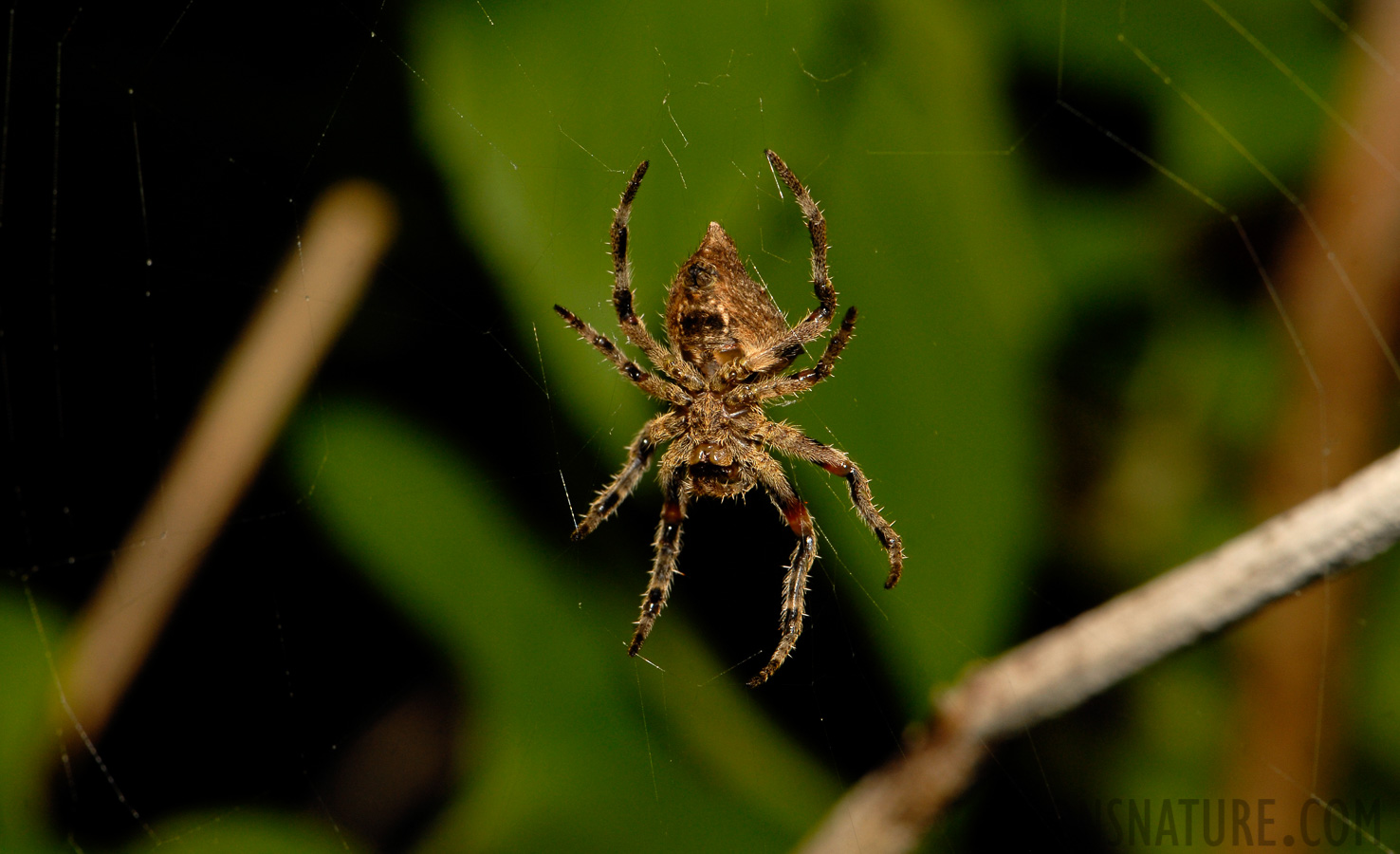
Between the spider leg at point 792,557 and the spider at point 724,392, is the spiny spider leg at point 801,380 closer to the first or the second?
the spider at point 724,392

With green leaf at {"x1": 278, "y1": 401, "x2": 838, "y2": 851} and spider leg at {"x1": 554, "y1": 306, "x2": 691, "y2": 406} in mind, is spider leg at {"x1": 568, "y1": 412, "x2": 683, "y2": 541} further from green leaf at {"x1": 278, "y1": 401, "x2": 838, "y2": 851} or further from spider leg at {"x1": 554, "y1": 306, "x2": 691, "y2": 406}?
→ green leaf at {"x1": 278, "y1": 401, "x2": 838, "y2": 851}

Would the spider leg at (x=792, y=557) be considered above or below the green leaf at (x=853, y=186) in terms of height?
below

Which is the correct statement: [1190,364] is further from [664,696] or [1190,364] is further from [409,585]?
[409,585]

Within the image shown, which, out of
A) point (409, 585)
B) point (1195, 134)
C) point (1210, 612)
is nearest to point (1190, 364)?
point (1195, 134)

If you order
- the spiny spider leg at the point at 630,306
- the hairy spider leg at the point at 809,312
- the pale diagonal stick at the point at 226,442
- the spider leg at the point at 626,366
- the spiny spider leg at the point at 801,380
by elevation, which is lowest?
the pale diagonal stick at the point at 226,442

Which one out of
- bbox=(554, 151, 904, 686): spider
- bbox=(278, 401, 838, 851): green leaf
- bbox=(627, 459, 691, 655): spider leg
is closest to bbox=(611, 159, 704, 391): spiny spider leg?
bbox=(554, 151, 904, 686): spider

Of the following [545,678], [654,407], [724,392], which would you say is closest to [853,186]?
[724,392]

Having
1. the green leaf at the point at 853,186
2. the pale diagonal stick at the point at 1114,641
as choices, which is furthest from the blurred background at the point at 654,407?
the pale diagonal stick at the point at 1114,641
